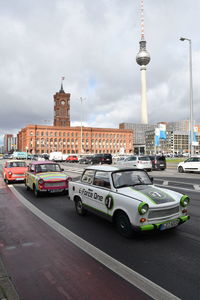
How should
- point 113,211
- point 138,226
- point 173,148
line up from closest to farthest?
point 138,226 → point 113,211 → point 173,148

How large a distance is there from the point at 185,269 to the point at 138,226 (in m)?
1.18

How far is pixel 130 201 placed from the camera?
4652 mm

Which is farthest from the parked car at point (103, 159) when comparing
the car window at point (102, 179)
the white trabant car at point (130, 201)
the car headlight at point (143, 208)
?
the car headlight at point (143, 208)

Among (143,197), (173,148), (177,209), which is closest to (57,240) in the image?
(143,197)

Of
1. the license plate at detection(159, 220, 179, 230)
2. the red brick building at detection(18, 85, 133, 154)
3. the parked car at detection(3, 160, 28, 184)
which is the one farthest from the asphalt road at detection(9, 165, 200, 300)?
the red brick building at detection(18, 85, 133, 154)

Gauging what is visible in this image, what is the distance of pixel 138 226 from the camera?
446 cm

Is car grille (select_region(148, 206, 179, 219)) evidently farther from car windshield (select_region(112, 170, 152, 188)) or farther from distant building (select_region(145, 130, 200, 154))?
distant building (select_region(145, 130, 200, 154))

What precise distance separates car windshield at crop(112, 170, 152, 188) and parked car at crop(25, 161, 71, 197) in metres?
4.57

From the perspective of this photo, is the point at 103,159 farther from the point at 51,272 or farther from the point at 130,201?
the point at 51,272

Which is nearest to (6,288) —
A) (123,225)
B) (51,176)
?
(123,225)

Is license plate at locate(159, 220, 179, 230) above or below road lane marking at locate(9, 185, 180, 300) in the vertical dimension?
above

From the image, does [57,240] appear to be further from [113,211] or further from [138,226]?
[138,226]

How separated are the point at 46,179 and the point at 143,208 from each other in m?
5.85

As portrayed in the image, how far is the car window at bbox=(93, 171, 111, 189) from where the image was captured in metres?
5.57
